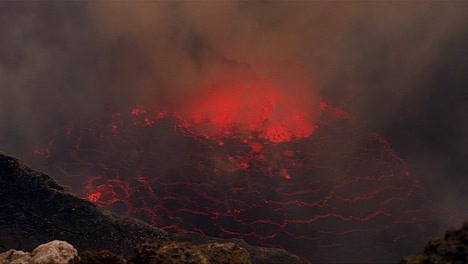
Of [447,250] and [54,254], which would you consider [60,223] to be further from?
[447,250]

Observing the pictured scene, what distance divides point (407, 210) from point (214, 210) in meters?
67.7

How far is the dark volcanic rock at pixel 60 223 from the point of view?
4359 centimetres

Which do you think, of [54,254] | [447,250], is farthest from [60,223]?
[447,250]

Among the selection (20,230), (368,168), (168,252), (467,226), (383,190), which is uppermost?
(368,168)

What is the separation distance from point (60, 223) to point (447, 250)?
4698cm

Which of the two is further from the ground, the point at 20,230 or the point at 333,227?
the point at 333,227

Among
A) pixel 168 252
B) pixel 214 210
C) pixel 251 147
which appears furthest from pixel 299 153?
pixel 168 252

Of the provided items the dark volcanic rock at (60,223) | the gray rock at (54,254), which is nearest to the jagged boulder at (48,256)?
the gray rock at (54,254)

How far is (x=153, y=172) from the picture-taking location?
416 ft

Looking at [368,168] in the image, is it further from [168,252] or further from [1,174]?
[168,252]

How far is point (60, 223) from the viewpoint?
1810 inches

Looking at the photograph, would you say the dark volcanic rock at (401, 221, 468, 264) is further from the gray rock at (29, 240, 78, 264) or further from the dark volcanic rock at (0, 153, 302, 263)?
the dark volcanic rock at (0, 153, 302, 263)

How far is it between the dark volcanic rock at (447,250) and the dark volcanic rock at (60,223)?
34385 mm

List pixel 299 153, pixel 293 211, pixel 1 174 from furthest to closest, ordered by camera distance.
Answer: pixel 299 153, pixel 293 211, pixel 1 174
